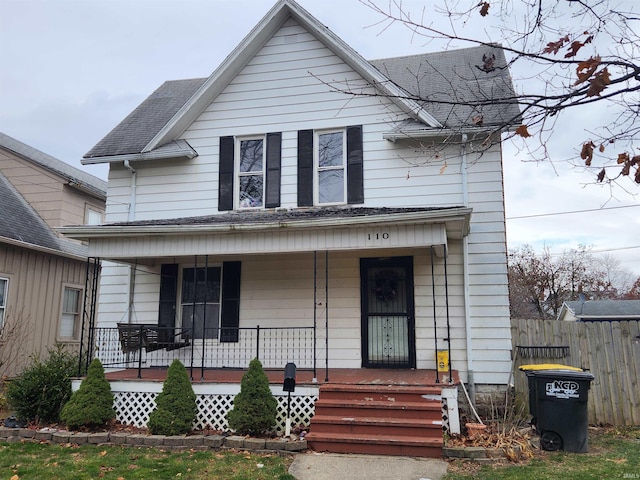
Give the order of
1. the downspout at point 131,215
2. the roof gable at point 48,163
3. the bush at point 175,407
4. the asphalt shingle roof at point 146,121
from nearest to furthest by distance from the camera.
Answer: the bush at point 175,407 → the downspout at point 131,215 → the asphalt shingle roof at point 146,121 → the roof gable at point 48,163

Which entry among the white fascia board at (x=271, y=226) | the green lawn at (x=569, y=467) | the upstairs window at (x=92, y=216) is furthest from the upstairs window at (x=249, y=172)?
the upstairs window at (x=92, y=216)

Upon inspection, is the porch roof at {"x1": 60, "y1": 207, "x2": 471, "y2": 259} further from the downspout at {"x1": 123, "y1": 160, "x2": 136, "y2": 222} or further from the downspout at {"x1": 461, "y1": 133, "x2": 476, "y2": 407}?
the downspout at {"x1": 123, "y1": 160, "x2": 136, "y2": 222}

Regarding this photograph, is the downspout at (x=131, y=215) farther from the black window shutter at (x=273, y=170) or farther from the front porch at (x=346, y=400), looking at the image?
the black window shutter at (x=273, y=170)

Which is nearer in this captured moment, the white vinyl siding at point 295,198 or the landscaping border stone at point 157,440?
the landscaping border stone at point 157,440

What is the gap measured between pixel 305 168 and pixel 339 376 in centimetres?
425

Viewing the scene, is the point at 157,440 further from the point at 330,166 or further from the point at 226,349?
the point at 330,166

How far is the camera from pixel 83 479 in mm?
5457

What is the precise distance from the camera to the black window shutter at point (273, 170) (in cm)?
1005

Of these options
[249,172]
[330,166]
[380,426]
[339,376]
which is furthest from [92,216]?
[380,426]

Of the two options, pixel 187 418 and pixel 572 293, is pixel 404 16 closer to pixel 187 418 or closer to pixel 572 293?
pixel 187 418

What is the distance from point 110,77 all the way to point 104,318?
9650mm

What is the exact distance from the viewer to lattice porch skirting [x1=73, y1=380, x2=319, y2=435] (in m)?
7.50

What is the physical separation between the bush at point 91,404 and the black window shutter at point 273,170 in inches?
175

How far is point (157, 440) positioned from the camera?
6.95 m
